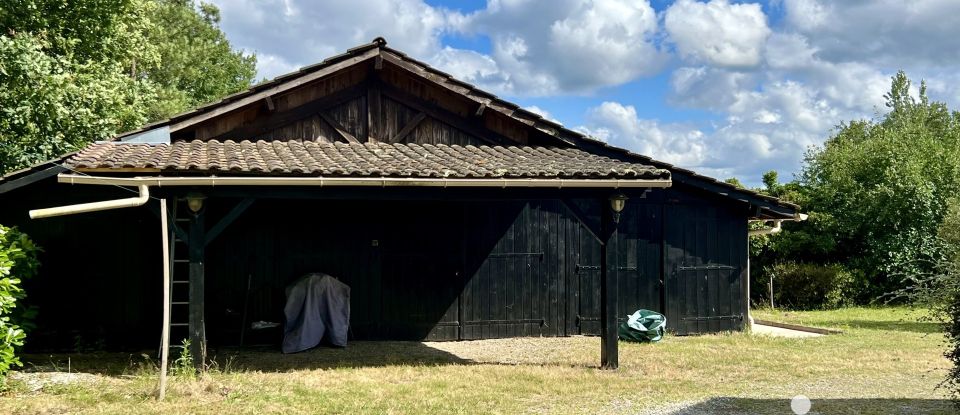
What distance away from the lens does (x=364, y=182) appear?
8070mm

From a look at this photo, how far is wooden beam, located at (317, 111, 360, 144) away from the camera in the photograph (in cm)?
1070

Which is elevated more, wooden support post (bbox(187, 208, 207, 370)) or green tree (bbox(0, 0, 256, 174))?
green tree (bbox(0, 0, 256, 174))

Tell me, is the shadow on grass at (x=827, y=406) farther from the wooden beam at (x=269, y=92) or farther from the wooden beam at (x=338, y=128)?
the wooden beam at (x=269, y=92)

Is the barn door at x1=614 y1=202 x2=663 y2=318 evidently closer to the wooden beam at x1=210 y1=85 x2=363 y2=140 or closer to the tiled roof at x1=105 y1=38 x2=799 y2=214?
the tiled roof at x1=105 y1=38 x2=799 y2=214

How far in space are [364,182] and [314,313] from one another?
3.11 meters

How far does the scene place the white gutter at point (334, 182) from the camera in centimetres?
736

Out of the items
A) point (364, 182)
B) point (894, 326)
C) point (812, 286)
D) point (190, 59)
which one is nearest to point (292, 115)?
point (364, 182)

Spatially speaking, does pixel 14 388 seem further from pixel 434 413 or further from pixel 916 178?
pixel 916 178

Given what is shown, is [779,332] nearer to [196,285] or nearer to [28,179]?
[196,285]

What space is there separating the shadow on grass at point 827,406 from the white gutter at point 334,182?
2.67 m

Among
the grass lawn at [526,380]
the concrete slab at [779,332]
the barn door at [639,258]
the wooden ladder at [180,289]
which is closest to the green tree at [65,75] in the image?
the wooden ladder at [180,289]

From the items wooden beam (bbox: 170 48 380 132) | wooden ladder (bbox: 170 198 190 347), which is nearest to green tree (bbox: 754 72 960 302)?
wooden beam (bbox: 170 48 380 132)

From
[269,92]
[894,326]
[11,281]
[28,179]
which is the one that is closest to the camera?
[11,281]

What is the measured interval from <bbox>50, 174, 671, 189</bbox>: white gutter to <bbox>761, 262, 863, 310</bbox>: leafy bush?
1126cm
